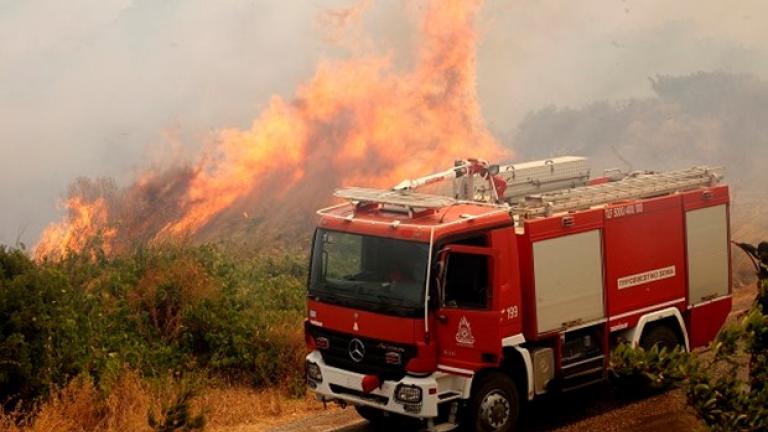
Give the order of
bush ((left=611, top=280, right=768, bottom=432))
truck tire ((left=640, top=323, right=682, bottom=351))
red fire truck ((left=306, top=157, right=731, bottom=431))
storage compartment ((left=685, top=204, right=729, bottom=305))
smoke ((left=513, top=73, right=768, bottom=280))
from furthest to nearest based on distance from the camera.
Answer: smoke ((left=513, top=73, right=768, bottom=280)), storage compartment ((left=685, top=204, right=729, bottom=305)), truck tire ((left=640, top=323, right=682, bottom=351)), red fire truck ((left=306, top=157, right=731, bottom=431)), bush ((left=611, top=280, right=768, bottom=432))

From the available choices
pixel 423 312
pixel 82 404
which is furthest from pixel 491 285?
pixel 82 404

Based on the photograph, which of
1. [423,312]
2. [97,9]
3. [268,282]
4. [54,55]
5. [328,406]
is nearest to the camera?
[423,312]

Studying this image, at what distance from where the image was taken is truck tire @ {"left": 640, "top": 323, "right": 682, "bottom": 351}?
13.7 metres

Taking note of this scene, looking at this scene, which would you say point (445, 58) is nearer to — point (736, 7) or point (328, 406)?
point (328, 406)

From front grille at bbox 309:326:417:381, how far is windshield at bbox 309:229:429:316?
383mm

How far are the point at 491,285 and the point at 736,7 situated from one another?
36.4 m

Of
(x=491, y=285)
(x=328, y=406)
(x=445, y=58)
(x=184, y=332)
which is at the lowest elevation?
(x=328, y=406)

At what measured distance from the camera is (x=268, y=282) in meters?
18.3

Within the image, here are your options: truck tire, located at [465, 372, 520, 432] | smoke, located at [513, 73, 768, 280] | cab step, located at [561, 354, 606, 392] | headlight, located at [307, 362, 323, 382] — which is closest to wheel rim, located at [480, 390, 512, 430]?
truck tire, located at [465, 372, 520, 432]

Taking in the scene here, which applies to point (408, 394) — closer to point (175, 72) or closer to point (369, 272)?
point (369, 272)

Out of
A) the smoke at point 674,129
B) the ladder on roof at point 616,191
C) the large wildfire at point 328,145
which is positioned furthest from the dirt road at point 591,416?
the smoke at point 674,129

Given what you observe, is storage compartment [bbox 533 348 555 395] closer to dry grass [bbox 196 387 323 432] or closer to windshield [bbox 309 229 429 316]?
windshield [bbox 309 229 429 316]

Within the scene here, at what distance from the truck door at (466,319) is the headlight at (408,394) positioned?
40 cm

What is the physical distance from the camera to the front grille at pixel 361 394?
11.5 meters
